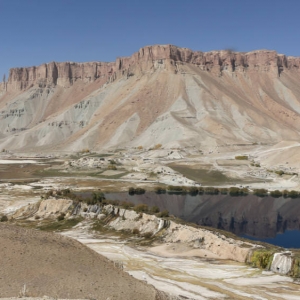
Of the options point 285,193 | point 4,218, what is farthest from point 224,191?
point 4,218

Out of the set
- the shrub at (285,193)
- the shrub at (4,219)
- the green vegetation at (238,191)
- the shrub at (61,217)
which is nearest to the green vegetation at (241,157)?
the green vegetation at (238,191)

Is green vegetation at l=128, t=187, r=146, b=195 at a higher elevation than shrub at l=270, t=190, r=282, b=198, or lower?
lower

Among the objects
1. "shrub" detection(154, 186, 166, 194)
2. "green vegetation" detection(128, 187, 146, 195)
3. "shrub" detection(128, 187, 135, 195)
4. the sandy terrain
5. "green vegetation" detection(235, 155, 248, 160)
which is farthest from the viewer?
"green vegetation" detection(235, 155, 248, 160)

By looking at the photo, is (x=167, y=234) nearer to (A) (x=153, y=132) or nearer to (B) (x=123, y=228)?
(B) (x=123, y=228)

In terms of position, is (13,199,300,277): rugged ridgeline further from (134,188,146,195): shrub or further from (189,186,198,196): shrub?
(189,186,198,196): shrub

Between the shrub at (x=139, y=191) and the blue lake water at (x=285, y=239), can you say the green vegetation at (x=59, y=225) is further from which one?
the shrub at (x=139, y=191)

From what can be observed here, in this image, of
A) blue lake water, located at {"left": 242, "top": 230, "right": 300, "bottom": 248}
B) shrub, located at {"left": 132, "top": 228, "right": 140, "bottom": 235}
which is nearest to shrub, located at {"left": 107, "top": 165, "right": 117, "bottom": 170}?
blue lake water, located at {"left": 242, "top": 230, "right": 300, "bottom": 248}
